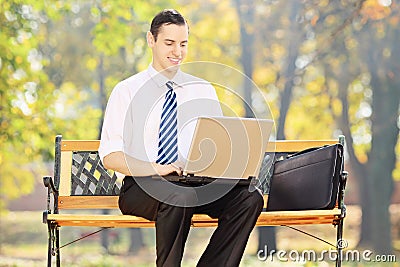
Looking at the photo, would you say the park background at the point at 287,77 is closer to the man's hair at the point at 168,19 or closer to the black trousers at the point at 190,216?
the man's hair at the point at 168,19

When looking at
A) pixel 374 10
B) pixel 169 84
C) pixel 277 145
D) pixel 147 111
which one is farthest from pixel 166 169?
pixel 374 10

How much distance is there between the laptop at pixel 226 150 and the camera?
2.44 m

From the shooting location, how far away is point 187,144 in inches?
105

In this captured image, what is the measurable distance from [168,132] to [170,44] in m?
0.32

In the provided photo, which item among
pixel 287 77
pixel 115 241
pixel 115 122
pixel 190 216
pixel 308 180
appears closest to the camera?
pixel 190 216

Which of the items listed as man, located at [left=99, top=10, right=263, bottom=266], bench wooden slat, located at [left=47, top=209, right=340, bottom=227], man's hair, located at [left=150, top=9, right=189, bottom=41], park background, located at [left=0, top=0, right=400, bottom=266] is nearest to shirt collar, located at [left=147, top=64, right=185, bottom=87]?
man, located at [left=99, top=10, right=263, bottom=266]

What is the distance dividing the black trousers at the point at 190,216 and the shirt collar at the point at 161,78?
398 millimetres

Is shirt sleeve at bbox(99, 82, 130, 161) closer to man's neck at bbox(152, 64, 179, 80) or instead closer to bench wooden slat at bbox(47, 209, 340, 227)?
man's neck at bbox(152, 64, 179, 80)

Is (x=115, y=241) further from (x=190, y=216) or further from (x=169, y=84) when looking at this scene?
(x=190, y=216)

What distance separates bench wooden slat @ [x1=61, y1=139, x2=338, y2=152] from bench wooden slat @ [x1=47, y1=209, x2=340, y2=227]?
44cm

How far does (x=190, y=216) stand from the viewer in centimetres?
243

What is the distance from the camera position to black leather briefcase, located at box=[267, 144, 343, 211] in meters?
2.90

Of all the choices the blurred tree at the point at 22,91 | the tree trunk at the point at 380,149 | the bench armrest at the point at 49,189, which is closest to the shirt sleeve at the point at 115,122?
the bench armrest at the point at 49,189

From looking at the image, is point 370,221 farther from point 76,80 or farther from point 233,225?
point 233,225
